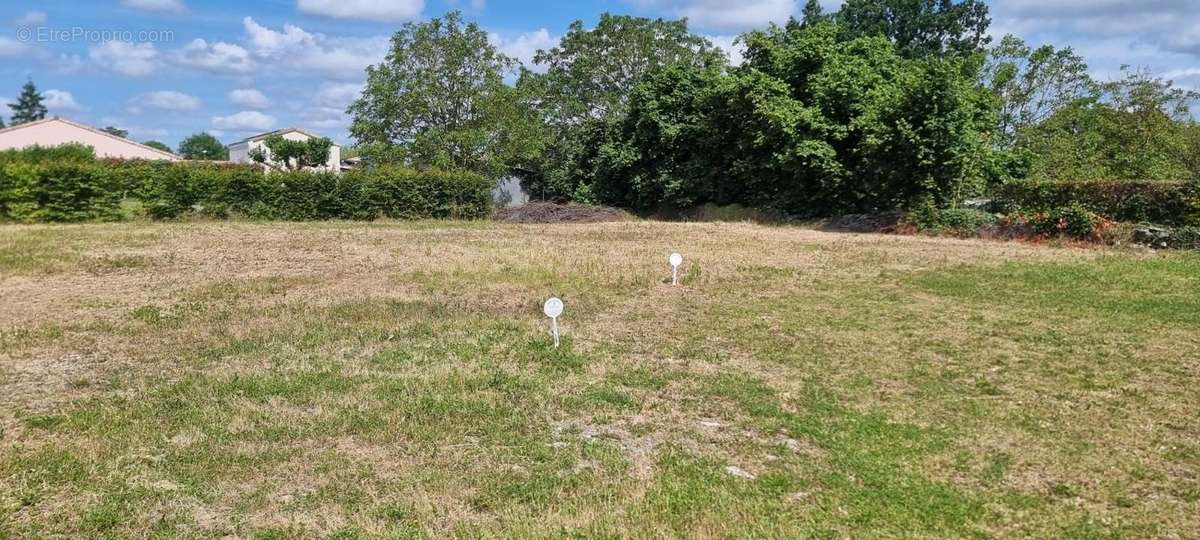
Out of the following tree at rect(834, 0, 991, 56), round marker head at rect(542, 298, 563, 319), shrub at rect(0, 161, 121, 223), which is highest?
tree at rect(834, 0, 991, 56)

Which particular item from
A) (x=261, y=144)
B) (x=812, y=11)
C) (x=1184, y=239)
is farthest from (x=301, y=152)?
(x=1184, y=239)

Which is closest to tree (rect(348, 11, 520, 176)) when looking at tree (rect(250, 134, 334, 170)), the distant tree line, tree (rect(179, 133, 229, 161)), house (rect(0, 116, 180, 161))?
the distant tree line

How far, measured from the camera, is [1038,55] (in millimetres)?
27484

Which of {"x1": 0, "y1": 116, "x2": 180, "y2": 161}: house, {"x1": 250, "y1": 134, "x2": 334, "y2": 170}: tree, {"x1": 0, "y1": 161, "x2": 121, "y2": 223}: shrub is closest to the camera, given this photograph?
{"x1": 0, "y1": 161, "x2": 121, "y2": 223}: shrub

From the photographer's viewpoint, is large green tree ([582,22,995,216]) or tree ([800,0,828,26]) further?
tree ([800,0,828,26])

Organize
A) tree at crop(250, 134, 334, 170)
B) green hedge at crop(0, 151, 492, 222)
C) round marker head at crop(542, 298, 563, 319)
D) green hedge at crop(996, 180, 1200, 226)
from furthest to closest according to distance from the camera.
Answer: tree at crop(250, 134, 334, 170)
green hedge at crop(0, 151, 492, 222)
green hedge at crop(996, 180, 1200, 226)
round marker head at crop(542, 298, 563, 319)

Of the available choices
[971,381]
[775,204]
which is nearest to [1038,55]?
[775,204]

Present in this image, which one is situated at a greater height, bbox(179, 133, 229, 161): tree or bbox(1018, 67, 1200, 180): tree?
bbox(179, 133, 229, 161): tree

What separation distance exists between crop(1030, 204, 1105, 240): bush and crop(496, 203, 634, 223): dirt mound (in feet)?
42.5

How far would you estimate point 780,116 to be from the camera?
20.7m

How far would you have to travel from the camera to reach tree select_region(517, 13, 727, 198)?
33.4 meters

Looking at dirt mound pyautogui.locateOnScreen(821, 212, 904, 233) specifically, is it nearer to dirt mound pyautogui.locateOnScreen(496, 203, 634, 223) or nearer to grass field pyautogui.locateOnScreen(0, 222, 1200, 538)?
dirt mound pyautogui.locateOnScreen(496, 203, 634, 223)

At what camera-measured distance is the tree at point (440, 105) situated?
30.0 meters

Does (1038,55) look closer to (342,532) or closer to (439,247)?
(439,247)
